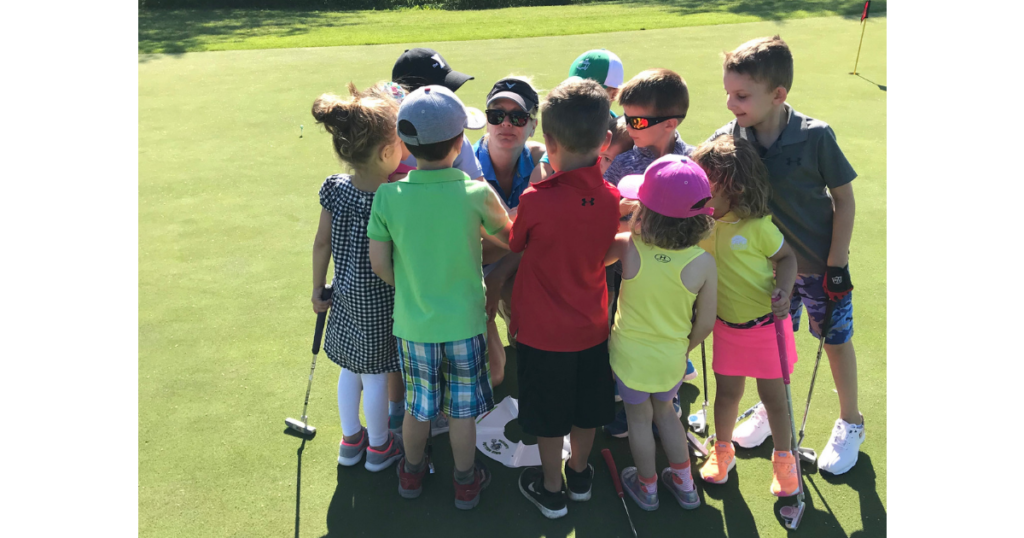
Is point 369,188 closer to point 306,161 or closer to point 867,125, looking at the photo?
point 306,161

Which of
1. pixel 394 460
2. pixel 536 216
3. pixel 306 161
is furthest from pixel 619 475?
pixel 306 161

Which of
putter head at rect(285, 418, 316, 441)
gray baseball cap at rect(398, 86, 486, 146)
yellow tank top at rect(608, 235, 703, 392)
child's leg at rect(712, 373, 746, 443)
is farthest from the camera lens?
putter head at rect(285, 418, 316, 441)

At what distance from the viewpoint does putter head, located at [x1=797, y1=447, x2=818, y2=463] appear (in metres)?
3.28

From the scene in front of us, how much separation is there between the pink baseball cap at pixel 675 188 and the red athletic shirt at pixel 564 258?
0.48 feet

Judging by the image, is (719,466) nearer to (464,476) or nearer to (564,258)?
(464,476)

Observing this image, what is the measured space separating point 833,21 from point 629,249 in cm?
1165

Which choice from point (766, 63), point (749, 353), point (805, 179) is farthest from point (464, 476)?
point (766, 63)

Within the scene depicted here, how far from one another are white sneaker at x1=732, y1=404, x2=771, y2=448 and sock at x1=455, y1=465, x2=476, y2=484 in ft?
3.92

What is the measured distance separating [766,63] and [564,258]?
113 centimetres

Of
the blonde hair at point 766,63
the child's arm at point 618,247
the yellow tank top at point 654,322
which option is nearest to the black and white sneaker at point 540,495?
the yellow tank top at point 654,322

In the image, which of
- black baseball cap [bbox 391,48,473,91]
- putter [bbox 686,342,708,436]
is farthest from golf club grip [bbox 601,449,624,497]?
black baseball cap [bbox 391,48,473,91]

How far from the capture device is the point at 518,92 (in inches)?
126

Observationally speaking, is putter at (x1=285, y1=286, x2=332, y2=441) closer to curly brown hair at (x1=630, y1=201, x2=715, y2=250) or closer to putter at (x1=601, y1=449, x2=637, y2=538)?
putter at (x1=601, y1=449, x2=637, y2=538)

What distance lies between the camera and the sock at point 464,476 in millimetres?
3062
